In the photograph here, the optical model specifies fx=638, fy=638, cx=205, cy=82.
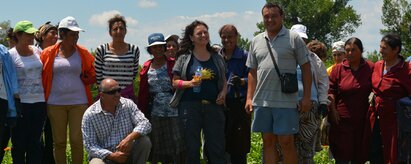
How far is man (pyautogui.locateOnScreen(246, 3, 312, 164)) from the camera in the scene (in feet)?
22.3

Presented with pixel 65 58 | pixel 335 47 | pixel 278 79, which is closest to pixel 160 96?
pixel 65 58

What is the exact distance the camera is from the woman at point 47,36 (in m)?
8.54

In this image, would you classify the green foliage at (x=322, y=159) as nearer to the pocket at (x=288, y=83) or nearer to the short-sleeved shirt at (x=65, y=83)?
the pocket at (x=288, y=83)

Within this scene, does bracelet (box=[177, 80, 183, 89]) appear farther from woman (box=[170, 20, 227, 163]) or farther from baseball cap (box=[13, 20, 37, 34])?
baseball cap (box=[13, 20, 37, 34])

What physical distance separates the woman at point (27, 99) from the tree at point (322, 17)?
2253 inches

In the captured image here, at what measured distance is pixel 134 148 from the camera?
6945 mm

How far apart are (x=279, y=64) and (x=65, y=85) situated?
2692 mm

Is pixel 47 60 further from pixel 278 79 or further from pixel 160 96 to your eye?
pixel 278 79

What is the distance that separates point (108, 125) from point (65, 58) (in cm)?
134

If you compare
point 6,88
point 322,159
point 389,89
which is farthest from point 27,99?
point 322,159

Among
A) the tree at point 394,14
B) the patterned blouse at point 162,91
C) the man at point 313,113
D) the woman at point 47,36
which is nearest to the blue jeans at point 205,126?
the patterned blouse at point 162,91

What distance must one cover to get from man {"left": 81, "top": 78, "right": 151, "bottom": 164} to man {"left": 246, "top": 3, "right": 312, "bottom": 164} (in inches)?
50.0

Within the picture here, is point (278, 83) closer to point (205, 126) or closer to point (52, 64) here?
point (205, 126)

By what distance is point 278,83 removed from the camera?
22.4 ft
